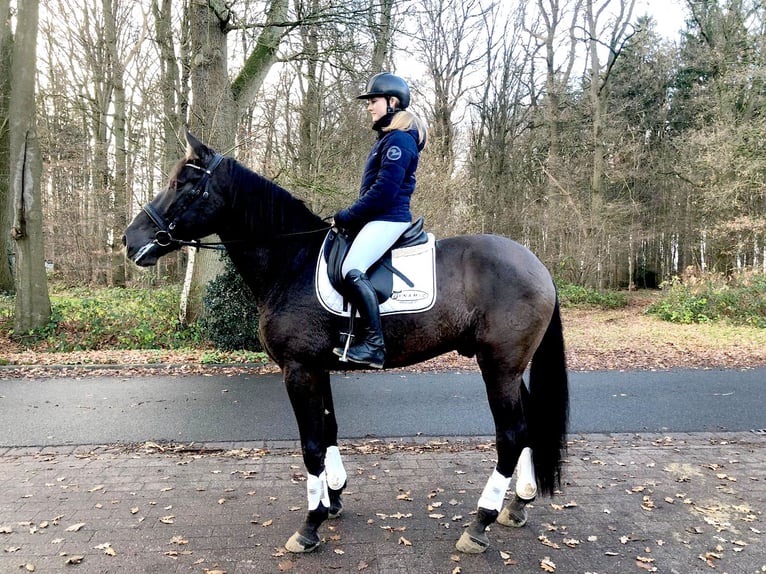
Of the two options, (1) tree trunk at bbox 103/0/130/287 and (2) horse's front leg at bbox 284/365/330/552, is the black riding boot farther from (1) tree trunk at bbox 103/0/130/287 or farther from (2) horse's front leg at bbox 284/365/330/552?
(1) tree trunk at bbox 103/0/130/287

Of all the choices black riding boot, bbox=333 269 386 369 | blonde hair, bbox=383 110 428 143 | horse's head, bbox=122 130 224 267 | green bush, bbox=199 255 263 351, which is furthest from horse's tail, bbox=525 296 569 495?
green bush, bbox=199 255 263 351

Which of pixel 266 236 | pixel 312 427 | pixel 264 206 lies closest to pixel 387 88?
pixel 264 206

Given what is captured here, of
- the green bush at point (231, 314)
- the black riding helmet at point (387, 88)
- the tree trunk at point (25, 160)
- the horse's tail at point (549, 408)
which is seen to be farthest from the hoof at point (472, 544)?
the tree trunk at point (25, 160)

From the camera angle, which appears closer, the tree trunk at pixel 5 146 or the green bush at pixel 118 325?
the green bush at pixel 118 325

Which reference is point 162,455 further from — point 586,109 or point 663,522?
point 586,109

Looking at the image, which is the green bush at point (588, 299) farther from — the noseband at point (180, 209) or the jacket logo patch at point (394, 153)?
the noseband at point (180, 209)

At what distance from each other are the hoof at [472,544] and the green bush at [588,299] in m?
17.3

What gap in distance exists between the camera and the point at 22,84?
34.9 ft

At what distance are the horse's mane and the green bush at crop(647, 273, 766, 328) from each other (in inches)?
582

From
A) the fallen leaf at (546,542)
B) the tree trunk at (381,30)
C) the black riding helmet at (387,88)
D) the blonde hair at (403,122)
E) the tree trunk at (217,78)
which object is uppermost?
the tree trunk at (381,30)

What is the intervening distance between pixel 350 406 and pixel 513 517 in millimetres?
3048

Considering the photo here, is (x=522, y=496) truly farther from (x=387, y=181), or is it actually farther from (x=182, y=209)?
(x=182, y=209)

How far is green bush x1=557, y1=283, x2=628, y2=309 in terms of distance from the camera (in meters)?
19.7

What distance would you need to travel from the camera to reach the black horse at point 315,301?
135 inches
